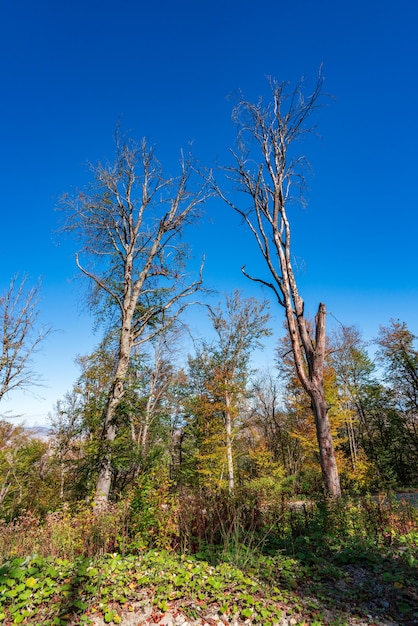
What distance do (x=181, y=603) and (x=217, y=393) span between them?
14.2 m

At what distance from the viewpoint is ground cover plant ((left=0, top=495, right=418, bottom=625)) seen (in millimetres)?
2967

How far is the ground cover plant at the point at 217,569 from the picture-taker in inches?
117

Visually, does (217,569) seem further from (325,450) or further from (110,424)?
(110,424)

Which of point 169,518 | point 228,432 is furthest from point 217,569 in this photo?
point 228,432

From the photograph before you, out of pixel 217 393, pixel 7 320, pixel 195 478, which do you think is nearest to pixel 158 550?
pixel 7 320

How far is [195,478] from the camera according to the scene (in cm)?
1712

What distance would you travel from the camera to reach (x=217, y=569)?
3.66 meters

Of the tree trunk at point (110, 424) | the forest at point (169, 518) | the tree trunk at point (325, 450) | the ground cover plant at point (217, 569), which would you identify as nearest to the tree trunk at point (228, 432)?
the forest at point (169, 518)

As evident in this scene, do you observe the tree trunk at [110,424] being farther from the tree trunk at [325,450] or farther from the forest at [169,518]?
the tree trunk at [325,450]

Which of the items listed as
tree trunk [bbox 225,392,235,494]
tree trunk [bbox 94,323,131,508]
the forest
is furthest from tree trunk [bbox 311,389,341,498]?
tree trunk [bbox 225,392,235,494]

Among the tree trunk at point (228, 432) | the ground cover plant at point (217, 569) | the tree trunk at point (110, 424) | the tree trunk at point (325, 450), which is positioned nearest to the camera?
the ground cover plant at point (217, 569)

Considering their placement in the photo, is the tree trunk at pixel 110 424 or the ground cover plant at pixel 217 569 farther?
the tree trunk at pixel 110 424

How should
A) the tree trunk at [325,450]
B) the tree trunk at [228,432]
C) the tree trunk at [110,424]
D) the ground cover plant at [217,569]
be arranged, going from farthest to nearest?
the tree trunk at [228,432]
the tree trunk at [110,424]
the tree trunk at [325,450]
the ground cover plant at [217,569]

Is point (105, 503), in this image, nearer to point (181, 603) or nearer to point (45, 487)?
point (181, 603)
